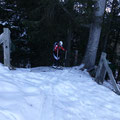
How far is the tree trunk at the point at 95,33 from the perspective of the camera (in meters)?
7.39

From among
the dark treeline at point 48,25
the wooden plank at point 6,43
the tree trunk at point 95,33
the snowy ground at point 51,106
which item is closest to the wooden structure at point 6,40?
the wooden plank at point 6,43

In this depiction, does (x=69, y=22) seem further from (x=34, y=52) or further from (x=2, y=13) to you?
(x=2, y=13)

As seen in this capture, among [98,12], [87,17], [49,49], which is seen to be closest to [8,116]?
[87,17]

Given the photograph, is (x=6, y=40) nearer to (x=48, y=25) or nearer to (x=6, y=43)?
(x=6, y=43)

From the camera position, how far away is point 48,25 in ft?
30.1

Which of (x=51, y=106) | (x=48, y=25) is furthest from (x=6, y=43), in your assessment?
(x=48, y=25)

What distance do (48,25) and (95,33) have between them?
3.73 metres

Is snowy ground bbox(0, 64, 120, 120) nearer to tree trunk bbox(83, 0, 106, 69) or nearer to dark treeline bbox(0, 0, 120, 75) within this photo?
tree trunk bbox(83, 0, 106, 69)

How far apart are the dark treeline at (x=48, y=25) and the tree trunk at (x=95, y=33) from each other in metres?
0.30

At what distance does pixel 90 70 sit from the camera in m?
7.82

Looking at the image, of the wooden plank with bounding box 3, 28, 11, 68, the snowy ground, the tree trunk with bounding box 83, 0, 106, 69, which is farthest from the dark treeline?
the snowy ground

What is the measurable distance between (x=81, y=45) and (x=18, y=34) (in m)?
6.81

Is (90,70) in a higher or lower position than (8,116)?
lower

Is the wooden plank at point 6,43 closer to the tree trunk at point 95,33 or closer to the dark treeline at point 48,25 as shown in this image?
the dark treeline at point 48,25
